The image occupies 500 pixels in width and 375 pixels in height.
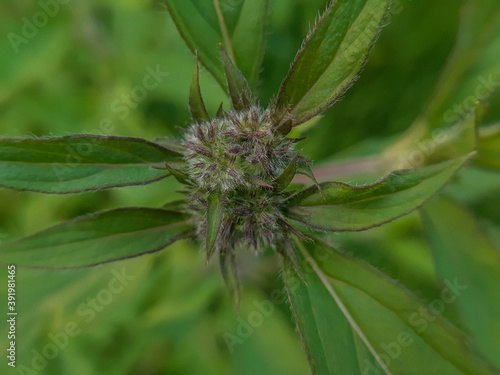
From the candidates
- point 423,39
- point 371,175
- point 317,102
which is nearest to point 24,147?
point 317,102

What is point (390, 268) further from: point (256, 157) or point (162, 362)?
point (256, 157)
